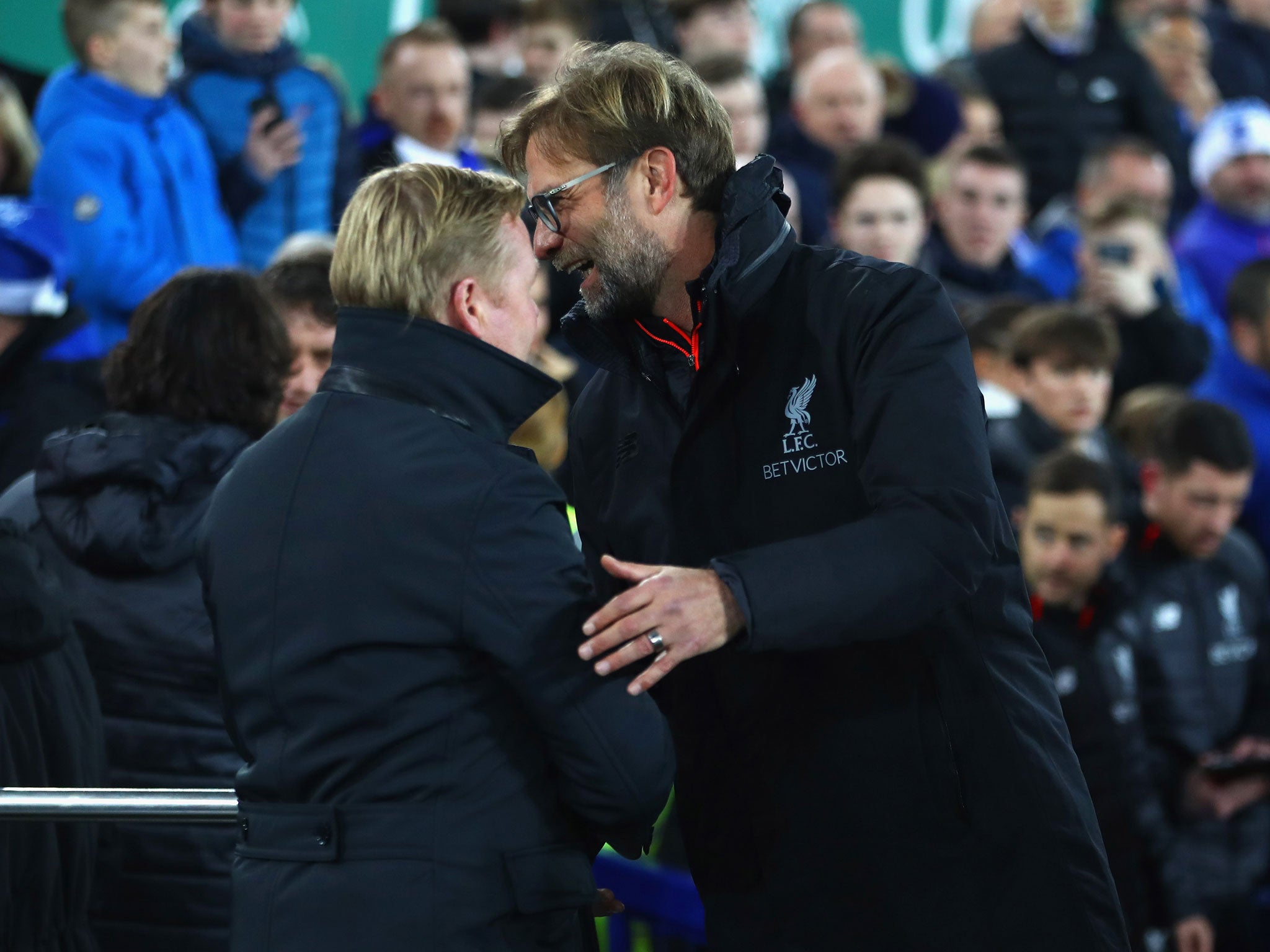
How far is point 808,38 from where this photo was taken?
29.7 ft

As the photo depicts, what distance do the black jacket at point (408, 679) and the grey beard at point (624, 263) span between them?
1.55 feet

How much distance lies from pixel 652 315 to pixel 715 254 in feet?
0.58

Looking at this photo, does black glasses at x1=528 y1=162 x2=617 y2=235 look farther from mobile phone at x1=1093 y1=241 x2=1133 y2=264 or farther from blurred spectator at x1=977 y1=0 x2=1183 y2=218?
blurred spectator at x1=977 y1=0 x2=1183 y2=218

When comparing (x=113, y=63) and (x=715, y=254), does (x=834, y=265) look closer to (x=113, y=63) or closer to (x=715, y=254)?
(x=715, y=254)

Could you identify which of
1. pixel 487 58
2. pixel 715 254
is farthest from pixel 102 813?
pixel 487 58

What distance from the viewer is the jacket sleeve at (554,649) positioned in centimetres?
213

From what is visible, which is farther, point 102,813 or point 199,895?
point 199,895

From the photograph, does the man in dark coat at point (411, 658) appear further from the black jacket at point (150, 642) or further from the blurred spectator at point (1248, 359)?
the blurred spectator at point (1248, 359)

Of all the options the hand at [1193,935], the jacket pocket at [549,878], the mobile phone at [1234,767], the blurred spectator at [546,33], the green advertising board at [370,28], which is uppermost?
the green advertising board at [370,28]

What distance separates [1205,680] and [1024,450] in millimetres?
924

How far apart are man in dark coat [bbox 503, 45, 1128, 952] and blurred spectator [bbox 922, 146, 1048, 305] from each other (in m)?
5.00

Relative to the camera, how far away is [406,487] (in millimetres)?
2154

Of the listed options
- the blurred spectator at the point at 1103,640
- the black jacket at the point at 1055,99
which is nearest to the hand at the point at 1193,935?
the blurred spectator at the point at 1103,640

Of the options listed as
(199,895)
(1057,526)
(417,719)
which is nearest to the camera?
(417,719)
